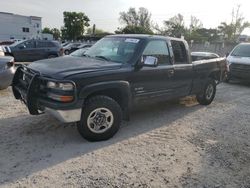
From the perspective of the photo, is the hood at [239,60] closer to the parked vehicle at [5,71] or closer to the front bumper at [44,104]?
the parked vehicle at [5,71]

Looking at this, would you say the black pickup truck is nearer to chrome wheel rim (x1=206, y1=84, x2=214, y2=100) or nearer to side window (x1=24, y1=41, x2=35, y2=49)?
chrome wheel rim (x1=206, y1=84, x2=214, y2=100)

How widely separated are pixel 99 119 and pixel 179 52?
268 centimetres

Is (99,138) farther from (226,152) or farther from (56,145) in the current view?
(226,152)

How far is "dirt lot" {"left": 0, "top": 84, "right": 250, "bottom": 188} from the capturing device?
12.1ft

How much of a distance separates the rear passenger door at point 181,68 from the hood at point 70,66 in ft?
5.50

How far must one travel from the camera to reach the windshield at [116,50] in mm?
5334

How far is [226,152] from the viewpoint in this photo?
4648mm

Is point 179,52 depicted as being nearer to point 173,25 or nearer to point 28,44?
point 28,44

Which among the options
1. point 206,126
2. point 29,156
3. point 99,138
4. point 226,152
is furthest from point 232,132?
point 29,156

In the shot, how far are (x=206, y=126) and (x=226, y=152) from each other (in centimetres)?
130

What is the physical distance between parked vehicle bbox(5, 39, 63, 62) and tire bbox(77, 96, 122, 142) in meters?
13.2

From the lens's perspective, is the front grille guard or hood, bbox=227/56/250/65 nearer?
the front grille guard

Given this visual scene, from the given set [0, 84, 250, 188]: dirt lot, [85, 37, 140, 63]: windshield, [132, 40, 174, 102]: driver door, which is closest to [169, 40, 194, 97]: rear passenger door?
[132, 40, 174, 102]: driver door

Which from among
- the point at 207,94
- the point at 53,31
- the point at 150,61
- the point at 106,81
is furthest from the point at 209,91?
the point at 53,31
